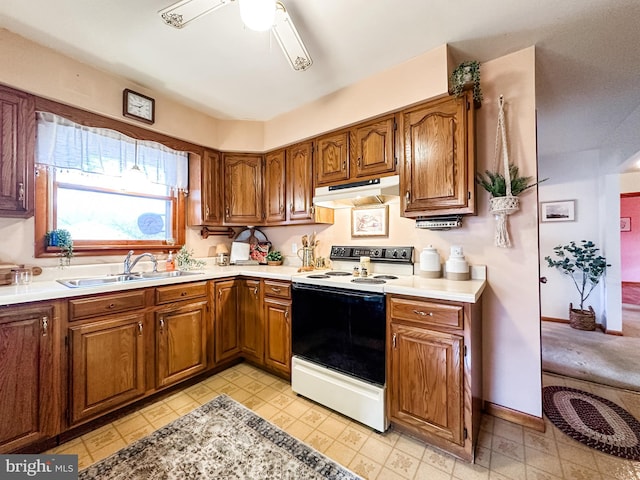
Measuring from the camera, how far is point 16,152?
5.73 ft

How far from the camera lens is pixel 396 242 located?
236 centimetres

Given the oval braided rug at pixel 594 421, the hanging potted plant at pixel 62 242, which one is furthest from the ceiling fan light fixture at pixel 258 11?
the oval braided rug at pixel 594 421

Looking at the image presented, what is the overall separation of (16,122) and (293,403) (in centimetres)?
272

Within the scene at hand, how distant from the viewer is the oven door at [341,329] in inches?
67.4

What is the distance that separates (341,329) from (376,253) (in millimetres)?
805

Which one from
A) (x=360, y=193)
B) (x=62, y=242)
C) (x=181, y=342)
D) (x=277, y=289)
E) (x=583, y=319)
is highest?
(x=360, y=193)

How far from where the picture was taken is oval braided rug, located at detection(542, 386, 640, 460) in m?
1.57

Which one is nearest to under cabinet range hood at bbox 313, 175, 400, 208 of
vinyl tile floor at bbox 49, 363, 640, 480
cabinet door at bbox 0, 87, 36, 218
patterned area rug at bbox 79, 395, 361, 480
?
vinyl tile floor at bbox 49, 363, 640, 480

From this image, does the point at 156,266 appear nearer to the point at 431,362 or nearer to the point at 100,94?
the point at 100,94

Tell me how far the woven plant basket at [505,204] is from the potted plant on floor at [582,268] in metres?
2.95

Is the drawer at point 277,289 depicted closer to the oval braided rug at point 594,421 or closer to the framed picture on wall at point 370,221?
the framed picture on wall at point 370,221

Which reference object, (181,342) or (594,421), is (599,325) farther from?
(181,342)

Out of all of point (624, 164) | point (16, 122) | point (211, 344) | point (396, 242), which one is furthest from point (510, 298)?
point (16, 122)

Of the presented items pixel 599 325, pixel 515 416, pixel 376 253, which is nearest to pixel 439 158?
pixel 376 253
